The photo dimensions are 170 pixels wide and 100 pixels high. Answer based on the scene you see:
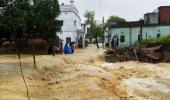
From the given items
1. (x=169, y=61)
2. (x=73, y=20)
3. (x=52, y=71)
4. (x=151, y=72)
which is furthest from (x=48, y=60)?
(x=73, y=20)

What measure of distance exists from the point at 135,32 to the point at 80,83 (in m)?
39.9

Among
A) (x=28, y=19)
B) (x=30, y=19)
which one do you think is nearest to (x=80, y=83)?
(x=28, y=19)

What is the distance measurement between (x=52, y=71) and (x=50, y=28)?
9.57m

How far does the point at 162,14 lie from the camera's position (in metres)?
65.8

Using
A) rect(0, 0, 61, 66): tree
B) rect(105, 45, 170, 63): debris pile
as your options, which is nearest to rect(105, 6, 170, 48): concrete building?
rect(105, 45, 170, 63): debris pile

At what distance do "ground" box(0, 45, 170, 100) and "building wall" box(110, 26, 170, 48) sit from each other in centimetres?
2790

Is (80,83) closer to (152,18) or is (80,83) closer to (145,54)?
(145,54)

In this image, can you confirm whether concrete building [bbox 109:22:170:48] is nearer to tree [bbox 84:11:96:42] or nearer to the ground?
A: the ground

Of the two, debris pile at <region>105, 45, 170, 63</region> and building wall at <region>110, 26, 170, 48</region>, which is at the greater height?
building wall at <region>110, 26, 170, 48</region>

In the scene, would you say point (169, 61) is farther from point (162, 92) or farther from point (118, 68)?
point (162, 92)

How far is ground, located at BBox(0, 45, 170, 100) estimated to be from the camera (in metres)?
20.6

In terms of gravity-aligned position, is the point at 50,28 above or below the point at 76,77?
above

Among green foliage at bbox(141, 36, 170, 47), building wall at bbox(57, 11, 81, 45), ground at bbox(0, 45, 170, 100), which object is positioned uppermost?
building wall at bbox(57, 11, 81, 45)

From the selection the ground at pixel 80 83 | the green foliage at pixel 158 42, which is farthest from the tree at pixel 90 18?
the ground at pixel 80 83
